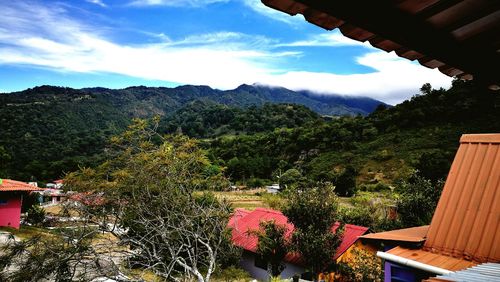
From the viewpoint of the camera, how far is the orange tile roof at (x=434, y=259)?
185 inches

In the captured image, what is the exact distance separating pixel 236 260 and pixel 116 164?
8036 mm

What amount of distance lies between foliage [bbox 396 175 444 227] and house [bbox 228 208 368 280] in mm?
1952

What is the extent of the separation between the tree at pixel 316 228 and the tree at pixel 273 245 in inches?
43.6

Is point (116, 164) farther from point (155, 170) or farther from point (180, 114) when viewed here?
point (180, 114)

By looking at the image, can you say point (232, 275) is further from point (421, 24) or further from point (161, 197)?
point (421, 24)

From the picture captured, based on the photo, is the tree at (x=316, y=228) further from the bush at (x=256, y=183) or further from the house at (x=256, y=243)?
the bush at (x=256, y=183)

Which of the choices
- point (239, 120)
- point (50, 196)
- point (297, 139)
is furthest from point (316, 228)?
point (239, 120)

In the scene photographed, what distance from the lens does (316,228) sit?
13875mm

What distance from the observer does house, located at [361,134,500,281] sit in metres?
4.77

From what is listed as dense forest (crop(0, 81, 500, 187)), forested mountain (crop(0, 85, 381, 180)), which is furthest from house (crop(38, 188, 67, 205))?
forested mountain (crop(0, 85, 381, 180))

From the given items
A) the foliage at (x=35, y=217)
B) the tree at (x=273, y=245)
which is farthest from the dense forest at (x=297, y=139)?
the tree at (x=273, y=245)

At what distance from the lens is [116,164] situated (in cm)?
1878

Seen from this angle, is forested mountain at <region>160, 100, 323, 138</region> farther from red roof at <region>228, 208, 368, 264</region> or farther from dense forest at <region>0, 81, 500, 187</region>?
red roof at <region>228, 208, 368, 264</region>

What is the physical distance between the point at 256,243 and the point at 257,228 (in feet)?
4.49
